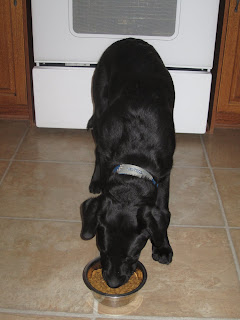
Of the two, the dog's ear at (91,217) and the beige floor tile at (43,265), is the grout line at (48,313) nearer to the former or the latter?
the beige floor tile at (43,265)

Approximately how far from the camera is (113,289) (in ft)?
5.50

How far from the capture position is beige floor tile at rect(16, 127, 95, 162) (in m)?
2.82

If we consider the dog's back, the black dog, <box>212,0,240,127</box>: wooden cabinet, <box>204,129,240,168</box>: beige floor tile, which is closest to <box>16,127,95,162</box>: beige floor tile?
the black dog

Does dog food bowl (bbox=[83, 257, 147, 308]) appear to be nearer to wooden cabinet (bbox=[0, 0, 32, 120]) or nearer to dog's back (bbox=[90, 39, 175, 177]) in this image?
dog's back (bbox=[90, 39, 175, 177])

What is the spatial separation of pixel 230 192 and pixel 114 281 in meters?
1.16

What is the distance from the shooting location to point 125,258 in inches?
61.1

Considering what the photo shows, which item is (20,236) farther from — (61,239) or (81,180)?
(81,180)

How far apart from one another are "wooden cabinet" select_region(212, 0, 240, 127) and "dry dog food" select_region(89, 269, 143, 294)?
1.71 meters

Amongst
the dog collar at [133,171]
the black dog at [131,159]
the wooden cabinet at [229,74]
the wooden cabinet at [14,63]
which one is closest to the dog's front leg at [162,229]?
the black dog at [131,159]

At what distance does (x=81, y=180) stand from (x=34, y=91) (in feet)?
2.57

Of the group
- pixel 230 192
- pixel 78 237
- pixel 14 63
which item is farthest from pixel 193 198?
pixel 14 63

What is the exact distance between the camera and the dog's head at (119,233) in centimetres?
153

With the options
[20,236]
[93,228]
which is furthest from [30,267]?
[93,228]

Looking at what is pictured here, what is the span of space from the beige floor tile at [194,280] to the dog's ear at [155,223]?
294mm
